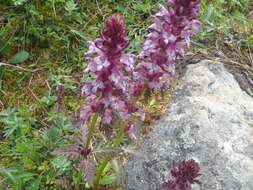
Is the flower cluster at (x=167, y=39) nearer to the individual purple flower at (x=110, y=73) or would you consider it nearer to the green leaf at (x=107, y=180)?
the individual purple flower at (x=110, y=73)

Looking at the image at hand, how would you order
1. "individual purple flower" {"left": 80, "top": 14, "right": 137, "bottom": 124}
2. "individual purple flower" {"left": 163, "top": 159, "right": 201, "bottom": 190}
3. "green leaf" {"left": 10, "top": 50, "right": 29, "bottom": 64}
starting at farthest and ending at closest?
"green leaf" {"left": 10, "top": 50, "right": 29, "bottom": 64} → "individual purple flower" {"left": 163, "top": 159, "right": 201, "bottom": 190} → "individual purple flower" {"left": 80, "top": 14, "right": 137, "bottom": 124}

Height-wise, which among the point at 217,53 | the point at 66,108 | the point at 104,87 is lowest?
the point at 66,108

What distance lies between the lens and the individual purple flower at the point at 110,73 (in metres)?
2.24

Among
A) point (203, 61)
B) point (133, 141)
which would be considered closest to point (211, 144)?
point (133, 141)

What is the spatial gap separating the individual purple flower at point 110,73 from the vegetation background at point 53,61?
299 millimetres

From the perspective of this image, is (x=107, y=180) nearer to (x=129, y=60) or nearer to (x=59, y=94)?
(x=59, y=94)

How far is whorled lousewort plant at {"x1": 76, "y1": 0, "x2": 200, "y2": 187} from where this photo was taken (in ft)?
7.47

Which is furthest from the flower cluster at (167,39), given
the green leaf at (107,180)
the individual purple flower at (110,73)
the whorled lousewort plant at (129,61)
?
the green leaf at (107,180)

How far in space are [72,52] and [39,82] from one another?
0.35 metres

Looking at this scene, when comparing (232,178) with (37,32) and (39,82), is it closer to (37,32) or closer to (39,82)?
(39,82)

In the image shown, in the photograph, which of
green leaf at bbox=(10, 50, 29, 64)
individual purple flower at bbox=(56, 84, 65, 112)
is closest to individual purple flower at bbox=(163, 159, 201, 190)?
individual purple flower at bbox=(56, 84, 65, 112)

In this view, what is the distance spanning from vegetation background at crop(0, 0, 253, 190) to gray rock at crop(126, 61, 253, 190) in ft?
0.80

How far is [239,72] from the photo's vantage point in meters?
3.81

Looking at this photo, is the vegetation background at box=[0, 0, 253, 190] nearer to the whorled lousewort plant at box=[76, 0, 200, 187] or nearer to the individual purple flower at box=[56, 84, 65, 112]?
the individual purple flower at box=[56, 84, 65, 112]
